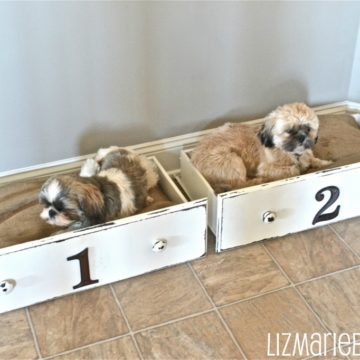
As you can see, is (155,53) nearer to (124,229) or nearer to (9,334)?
(124,229)

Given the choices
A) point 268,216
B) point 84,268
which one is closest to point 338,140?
point 268,216

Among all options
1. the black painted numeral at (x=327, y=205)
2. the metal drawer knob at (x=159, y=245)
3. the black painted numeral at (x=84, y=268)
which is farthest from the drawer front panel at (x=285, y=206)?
the black painted numeral at (x=84, y=268)

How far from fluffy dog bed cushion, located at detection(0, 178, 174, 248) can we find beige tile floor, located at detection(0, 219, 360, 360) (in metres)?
0.24

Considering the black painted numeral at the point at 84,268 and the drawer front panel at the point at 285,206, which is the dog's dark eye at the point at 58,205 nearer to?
the black painted numeral at the point at 84,268

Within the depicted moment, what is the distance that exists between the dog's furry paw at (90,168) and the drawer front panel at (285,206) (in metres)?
0.48

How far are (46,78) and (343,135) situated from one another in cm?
124

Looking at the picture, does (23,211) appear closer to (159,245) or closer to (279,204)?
(159,245)

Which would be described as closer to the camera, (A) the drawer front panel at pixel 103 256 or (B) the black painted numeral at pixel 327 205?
(A) the drawer front panel at pixel 103 256

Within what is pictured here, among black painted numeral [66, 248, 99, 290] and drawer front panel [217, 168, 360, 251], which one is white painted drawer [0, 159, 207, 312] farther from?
drawer front panel [217, 168, 360, 251]

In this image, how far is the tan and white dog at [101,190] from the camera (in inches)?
71.2

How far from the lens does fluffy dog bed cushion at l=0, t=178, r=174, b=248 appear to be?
1987 millimetres

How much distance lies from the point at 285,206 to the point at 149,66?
0.73m

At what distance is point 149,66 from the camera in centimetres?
222

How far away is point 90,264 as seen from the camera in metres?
1.90
